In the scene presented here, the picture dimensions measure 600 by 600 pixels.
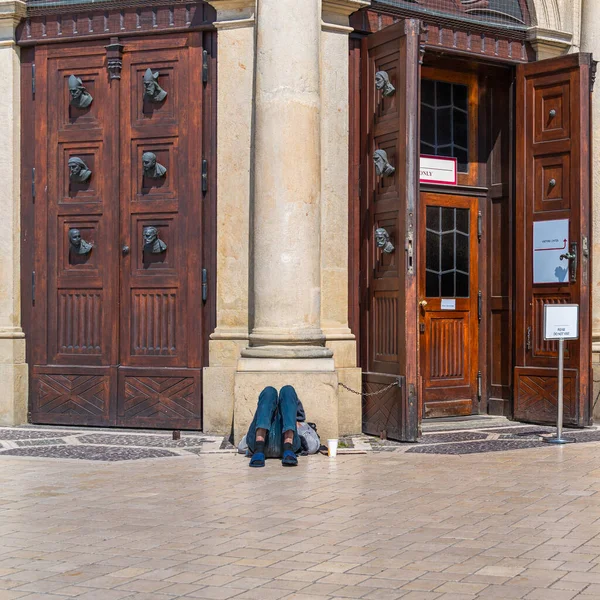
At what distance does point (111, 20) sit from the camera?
12508mm

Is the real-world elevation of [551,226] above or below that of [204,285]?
above

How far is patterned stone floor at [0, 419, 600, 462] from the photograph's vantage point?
10.6 metres

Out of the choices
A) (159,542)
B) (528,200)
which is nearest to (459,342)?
(528,200)

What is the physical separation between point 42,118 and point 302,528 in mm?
7076

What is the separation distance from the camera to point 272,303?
1130cm

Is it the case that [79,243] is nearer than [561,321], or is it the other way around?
[561,321]

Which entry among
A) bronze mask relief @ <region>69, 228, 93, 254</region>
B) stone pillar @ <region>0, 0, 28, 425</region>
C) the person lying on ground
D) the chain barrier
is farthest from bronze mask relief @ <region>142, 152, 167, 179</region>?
the person lying on ground

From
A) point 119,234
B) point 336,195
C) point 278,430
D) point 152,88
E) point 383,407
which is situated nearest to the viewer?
point 278,430

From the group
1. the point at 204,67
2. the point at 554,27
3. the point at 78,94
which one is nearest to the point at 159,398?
the point at 78,94

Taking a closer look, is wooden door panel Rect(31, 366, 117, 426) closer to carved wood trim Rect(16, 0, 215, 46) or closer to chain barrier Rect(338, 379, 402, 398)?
chain barrier Rect(338, 379, 402, 398)

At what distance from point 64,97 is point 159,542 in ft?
23.4

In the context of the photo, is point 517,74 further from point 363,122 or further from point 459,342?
point 459,342

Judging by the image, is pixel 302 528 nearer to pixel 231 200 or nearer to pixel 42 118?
pixel 231 200

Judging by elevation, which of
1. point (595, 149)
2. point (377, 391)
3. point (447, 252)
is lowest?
point (377, 391)
